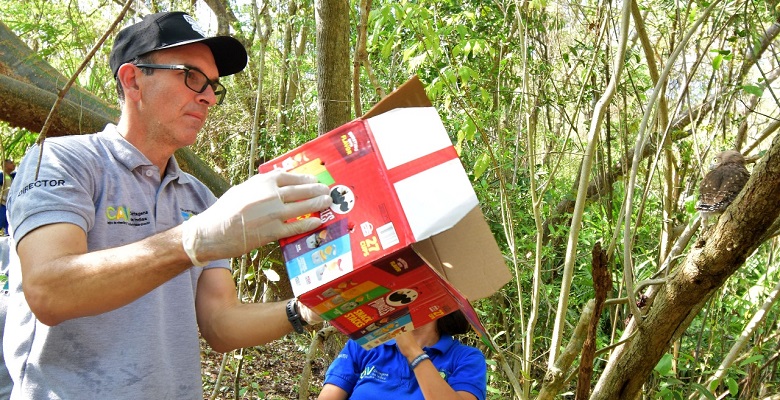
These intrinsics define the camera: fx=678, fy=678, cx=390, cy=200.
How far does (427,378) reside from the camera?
2275mm

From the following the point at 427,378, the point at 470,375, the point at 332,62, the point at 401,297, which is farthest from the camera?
the point at 332,62

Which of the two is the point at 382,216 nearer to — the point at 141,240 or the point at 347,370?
the point at 141,240

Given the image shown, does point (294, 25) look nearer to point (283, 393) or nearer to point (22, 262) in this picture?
point (283, 393)

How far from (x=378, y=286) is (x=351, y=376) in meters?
1.22

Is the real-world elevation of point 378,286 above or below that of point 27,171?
below

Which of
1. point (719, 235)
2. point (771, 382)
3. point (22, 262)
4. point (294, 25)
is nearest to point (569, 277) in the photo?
point (719, 235)

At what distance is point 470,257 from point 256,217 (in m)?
0.55

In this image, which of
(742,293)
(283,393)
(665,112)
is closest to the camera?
(665,112)

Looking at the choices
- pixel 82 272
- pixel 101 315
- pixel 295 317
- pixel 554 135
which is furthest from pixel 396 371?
pixel 554 135

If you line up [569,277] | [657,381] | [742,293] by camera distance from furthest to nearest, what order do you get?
[742,293], [657,381], [569,277]

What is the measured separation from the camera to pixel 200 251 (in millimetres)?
1381

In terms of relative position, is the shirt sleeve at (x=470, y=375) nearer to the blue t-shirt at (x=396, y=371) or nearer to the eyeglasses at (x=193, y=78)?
the blue t-shirt at (x=396, y=371)

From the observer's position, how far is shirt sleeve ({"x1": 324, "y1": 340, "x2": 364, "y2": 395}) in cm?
249

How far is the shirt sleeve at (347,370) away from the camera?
2486mm
